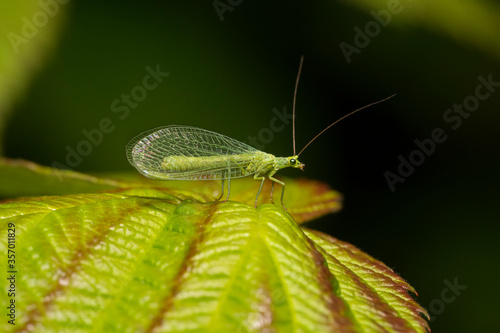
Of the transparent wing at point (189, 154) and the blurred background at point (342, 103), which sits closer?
the transparent wing at point (189, 154)

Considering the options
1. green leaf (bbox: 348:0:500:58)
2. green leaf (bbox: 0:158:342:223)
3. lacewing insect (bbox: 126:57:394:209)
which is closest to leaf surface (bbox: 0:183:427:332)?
green leaf (bbox: 0:158:342:223)

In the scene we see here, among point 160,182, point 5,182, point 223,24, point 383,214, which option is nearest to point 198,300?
point 5,182

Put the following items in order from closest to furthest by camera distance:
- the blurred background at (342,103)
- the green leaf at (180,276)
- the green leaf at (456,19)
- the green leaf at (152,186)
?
the green leaf at (180,276) < the green leaf at (152,186) < the green leaf at (456,19) < the blurred background at (342,103)

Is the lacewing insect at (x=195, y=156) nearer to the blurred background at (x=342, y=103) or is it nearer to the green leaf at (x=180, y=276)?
the green leaf at (x=180, y=276)

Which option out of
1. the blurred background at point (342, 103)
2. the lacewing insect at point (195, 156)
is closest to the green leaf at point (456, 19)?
the blurred background at point (342, 103)

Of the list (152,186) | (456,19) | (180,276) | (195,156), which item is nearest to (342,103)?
(456,19)

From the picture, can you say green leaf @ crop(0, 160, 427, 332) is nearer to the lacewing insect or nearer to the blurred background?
the lacewing insect

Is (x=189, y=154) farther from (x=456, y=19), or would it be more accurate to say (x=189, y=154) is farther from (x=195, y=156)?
(x=456, y=19)
